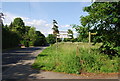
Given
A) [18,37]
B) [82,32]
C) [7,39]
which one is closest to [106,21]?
[82,32]

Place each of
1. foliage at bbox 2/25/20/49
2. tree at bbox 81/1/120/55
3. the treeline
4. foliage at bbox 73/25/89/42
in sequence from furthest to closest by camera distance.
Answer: the treeline, foliage at bbox 2/25/20/49, foliage at bbox 73/25/89/42, tree at bbox 81/1/120/55

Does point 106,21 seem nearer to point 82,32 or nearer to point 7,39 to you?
point 82,32

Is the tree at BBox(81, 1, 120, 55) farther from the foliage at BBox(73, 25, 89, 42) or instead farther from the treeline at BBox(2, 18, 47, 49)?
the treeline at BBox(2, 18, 47, 49)

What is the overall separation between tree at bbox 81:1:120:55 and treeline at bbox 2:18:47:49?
67.0 ft

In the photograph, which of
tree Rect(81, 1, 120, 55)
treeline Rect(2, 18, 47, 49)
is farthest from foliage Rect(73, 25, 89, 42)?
treeline Rect(2, 18, 47, 49)

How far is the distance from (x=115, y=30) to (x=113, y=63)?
201 centimetres

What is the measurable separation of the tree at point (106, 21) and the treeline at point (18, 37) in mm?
20436

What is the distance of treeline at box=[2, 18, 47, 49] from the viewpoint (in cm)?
2528

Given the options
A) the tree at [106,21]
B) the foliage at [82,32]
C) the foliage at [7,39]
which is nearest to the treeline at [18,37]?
the foliage at [7,39]

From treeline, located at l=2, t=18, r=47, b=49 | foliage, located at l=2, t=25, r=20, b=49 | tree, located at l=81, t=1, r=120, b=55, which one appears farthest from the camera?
treeline, located at l=2, t=18, r=47, b=49

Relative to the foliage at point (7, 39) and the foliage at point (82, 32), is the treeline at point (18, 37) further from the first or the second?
the foliage at point (82, 32)

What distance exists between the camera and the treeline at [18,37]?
25277 millimetres

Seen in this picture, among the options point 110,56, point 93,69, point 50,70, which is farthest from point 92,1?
point 50,70

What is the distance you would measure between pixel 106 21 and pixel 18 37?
93.1 ft
